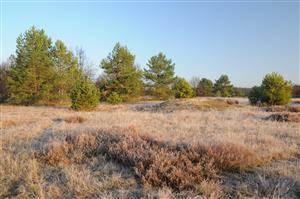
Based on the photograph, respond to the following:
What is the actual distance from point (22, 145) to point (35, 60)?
23.7 metres

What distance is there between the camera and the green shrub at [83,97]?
876 inches

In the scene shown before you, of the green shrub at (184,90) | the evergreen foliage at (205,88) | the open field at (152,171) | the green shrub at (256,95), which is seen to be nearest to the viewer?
the open field at (152,171)

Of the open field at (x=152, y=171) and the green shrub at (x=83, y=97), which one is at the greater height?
the green shrub at (x=83, y=97)

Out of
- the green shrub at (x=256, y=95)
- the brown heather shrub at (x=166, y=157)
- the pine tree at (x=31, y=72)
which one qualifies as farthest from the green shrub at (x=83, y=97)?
the brown heather shrub at (x=166, y=157)

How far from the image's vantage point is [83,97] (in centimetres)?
2238

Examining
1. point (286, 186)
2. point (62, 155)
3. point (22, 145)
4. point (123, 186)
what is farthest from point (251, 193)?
point (22, 145)

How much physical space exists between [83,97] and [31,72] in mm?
9186

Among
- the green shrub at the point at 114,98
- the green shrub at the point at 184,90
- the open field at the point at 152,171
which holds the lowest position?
the open field at the point at 152,171

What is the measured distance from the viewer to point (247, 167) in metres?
4.48

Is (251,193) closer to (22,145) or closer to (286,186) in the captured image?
(286,186)

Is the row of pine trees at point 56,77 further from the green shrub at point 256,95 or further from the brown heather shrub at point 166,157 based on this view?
the brown heather shrub at point 166,157

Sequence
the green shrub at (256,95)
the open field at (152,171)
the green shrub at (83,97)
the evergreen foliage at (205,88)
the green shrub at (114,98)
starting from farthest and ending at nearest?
the evergreen foliage at (205,88) → the green shrub at (114,98) → the green shrub at (256,95) → the green shrub at (83,97) → the open field at (152,171)

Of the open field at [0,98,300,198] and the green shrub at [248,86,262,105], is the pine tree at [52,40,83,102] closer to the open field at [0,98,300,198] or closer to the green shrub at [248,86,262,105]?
the green shrub at [248,86,262,105]

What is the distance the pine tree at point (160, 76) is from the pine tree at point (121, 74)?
25.9 ft
